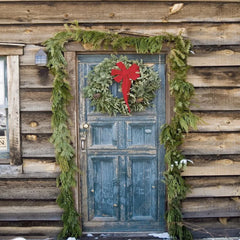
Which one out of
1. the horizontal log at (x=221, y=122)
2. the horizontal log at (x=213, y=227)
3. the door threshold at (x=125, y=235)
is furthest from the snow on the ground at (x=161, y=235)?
the horizontal log at (x=221, y=122)

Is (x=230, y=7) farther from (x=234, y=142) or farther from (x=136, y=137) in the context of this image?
(x=136, y=137)

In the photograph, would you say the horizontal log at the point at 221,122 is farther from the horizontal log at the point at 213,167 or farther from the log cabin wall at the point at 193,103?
the horizontal log at the point at 213,167

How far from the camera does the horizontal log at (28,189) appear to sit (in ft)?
10.7

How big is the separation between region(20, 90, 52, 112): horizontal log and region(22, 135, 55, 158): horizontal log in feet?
1.10

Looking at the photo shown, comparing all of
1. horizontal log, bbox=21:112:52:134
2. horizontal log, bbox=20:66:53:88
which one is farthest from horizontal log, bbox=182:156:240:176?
horizontal log, bbox=20:66:53:88

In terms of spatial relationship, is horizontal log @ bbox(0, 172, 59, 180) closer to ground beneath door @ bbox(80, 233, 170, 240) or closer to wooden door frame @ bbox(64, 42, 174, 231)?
wooden door frame @ bbox(64, 42, 174, 231)

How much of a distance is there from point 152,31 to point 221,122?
1.36 m

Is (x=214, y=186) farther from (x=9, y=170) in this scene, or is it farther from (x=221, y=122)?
(x=9, y=170)

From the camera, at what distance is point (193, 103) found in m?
3.19

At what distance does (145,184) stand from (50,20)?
7.45 ft

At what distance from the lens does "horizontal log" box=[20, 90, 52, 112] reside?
3.19 meters

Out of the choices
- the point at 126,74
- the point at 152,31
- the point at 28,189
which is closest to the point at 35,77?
the point at 126,74

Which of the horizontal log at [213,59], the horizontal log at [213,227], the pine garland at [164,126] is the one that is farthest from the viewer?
the horizontal log at [213,227]

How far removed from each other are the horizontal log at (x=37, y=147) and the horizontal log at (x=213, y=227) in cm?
187
